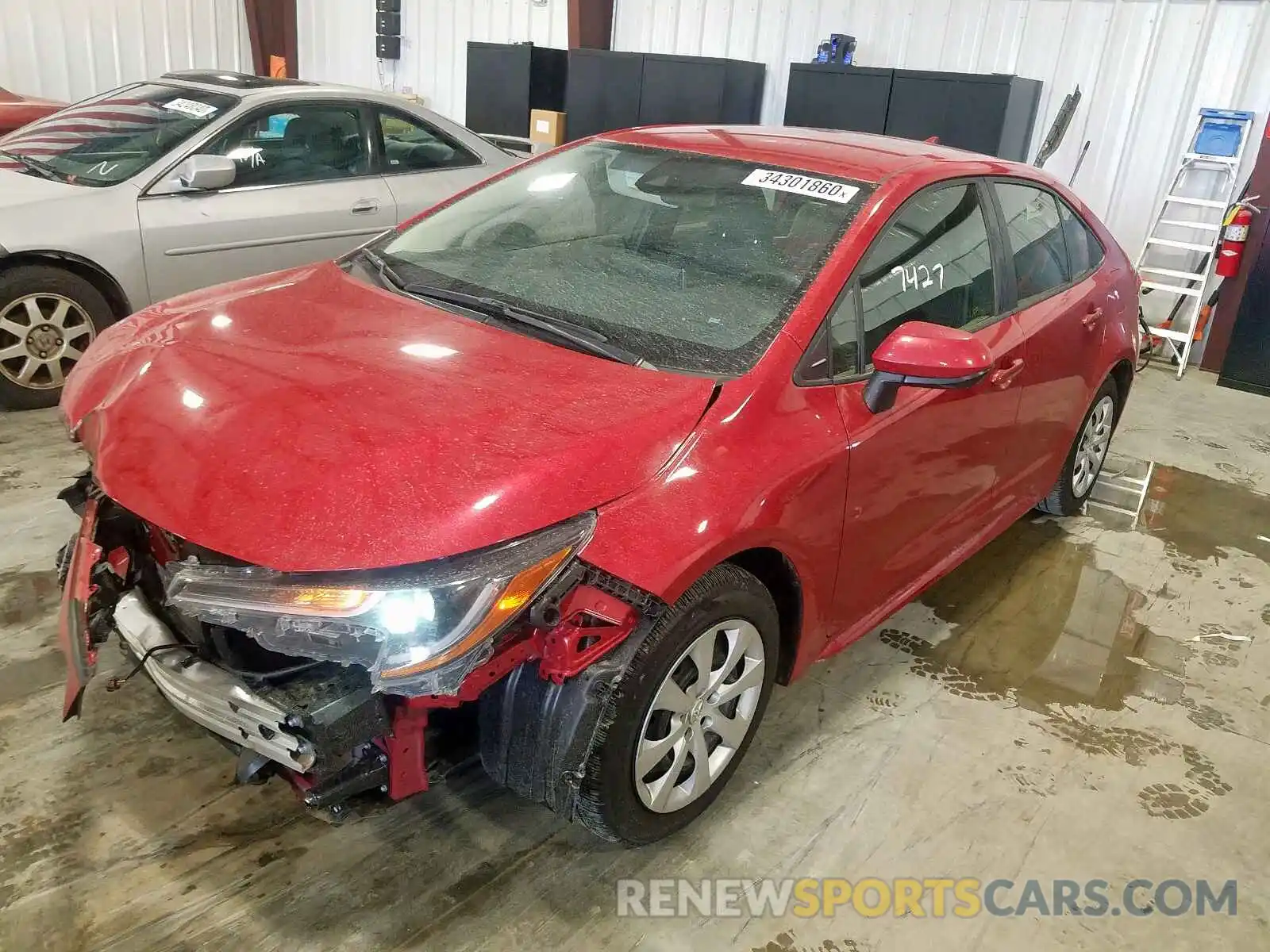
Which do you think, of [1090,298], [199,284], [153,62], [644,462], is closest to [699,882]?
[644,462]

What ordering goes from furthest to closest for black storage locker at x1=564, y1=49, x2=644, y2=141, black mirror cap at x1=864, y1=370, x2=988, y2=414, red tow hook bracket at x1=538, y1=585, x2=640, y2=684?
black storage locker at x1=564, y1=49, x2=644, y2=141 < black mirror cap at x1=864, y1=370, x2=988, y2=414 < red tow hook bracket at x1=538, y1=585, x2=640, y2=684

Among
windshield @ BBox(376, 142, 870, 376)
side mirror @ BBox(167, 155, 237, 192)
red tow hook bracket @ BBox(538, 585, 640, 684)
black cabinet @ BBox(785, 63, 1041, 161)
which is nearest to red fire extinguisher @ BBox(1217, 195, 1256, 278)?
black cabinet @ BBox(785, 63, 1041, 161)

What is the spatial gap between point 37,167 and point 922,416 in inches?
158

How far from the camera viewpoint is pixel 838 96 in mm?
6562

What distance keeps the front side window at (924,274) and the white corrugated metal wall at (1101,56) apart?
456 centimetres

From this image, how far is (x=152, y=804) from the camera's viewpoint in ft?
6.71

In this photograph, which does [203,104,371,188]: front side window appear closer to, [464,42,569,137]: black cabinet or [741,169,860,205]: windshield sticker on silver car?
[741,169,860,205]: windshield sticker on silver car

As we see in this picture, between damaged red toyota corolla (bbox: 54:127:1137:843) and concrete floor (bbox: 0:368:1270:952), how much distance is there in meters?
0.25

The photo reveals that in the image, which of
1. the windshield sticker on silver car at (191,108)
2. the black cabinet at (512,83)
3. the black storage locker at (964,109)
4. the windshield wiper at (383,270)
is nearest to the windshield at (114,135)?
the windshield sticker on silver car at (191,108)

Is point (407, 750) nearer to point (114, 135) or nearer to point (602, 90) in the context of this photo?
point (114, 135)

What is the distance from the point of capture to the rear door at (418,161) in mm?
4723

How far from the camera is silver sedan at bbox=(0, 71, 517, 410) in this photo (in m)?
3.88

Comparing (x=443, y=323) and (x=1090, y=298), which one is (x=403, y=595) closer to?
(x=443, y=323)

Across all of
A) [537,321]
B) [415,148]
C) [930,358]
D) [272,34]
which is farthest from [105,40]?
[930,358]
